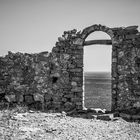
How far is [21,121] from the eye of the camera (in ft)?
21.0

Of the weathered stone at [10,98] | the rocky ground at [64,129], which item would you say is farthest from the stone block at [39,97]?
the rocky ground at [64,129]

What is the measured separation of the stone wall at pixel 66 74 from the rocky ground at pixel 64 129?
1.58 m

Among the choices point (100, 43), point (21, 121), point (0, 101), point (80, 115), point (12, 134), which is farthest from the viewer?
point (0, 101)

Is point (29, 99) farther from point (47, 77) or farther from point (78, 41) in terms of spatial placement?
point (78, 41)

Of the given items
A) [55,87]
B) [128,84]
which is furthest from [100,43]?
[55,87]

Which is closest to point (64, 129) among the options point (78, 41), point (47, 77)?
point (47, 77)

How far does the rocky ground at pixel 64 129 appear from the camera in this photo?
17.5ft

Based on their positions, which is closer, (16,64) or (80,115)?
(80,115)

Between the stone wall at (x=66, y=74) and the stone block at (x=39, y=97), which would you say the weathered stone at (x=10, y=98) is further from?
the stone block at (x=39, y=97)

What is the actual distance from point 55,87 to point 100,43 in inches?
104

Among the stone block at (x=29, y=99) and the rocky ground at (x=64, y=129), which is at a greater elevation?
the stone block at (x=29, y=99)

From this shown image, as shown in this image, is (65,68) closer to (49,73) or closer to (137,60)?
(49,73)

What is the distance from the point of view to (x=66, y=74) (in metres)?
9.09

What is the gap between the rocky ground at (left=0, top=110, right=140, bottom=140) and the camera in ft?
17.5
